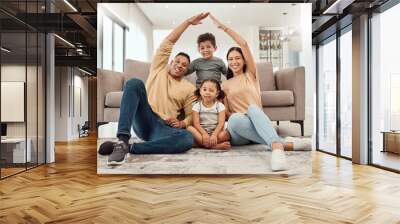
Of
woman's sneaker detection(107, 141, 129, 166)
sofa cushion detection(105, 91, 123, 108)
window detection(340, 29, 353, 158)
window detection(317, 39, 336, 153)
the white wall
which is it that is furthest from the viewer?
window detection(317, 39, 336, 153)

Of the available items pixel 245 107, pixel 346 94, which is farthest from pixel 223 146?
pixel 346 94

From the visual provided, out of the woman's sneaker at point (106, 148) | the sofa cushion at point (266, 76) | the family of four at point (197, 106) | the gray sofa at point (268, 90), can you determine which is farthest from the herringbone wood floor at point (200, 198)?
the sofa cushion at point (266, 76)

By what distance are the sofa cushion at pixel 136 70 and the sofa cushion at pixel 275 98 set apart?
4.50 feet

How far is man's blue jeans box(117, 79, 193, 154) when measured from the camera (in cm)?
417

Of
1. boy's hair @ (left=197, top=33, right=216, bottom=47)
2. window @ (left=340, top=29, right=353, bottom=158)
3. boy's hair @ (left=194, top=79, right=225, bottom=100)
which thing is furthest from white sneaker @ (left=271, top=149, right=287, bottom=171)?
window @ (left=340, top=29, right=353, bottom=158)

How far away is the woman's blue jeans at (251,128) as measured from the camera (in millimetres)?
4195

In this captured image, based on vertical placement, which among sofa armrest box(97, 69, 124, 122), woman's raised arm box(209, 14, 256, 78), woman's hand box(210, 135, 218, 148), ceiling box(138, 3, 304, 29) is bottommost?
woman's hand box(210, 135, 218, 148)

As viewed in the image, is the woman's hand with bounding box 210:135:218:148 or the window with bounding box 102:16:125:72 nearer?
the woman's hand with bounding box 210:135:218:148

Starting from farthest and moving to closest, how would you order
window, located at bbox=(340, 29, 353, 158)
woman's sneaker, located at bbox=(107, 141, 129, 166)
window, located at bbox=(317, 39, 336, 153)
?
window, located at bbox=(317, 39, 336, 153) < window, located at bbox=(340, 29, 353, 158) < woman's sneaker, located at bbox=(107, 141, 129, 166)

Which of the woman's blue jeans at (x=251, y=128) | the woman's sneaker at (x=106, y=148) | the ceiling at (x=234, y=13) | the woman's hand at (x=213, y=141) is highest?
the ceiling at (x=234, y=13)

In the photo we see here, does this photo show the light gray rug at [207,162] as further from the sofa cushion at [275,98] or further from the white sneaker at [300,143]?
the sofa cushion at [275,98]

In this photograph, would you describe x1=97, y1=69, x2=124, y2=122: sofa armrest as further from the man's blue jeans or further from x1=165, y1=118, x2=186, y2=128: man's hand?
x1=165, y1=118, x2=186, y2=128: man's hand

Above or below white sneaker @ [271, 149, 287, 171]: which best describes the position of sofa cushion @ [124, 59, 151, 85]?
above

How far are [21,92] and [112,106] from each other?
5.02 ft
